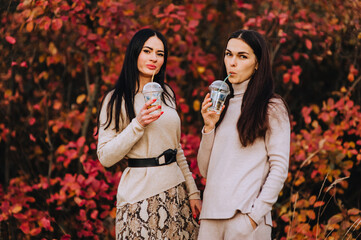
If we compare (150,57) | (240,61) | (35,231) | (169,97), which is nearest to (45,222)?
(35,231)

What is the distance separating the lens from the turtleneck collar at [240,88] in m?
2.53

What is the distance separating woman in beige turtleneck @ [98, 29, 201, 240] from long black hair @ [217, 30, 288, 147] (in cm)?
47

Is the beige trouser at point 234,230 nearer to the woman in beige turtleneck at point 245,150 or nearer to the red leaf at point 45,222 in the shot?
the woman in beige turtleneck at point 245,150

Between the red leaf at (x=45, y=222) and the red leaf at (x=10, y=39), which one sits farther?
the red leaf at (x=10, y=39)

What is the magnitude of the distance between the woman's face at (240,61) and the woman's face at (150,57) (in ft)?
1.59

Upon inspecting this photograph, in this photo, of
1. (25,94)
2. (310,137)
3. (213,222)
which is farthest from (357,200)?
(25,94)

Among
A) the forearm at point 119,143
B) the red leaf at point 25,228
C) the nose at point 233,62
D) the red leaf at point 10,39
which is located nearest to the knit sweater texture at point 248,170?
the nose at point 233,62

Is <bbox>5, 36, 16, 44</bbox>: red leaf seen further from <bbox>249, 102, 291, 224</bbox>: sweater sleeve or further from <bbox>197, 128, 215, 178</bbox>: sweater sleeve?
<bbox>249, 102, 291, 224</bbox>: sweater sleeve

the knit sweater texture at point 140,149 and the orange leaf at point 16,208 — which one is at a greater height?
the knit sweater texture at point 140,149

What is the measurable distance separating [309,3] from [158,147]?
3.72 meters

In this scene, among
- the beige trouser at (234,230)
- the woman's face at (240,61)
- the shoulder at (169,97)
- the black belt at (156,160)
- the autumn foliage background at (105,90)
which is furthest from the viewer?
the autumn foliage background at (105,90)

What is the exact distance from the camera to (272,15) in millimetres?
4395

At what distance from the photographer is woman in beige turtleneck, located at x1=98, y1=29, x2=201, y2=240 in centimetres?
257

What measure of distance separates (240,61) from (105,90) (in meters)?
2.67
